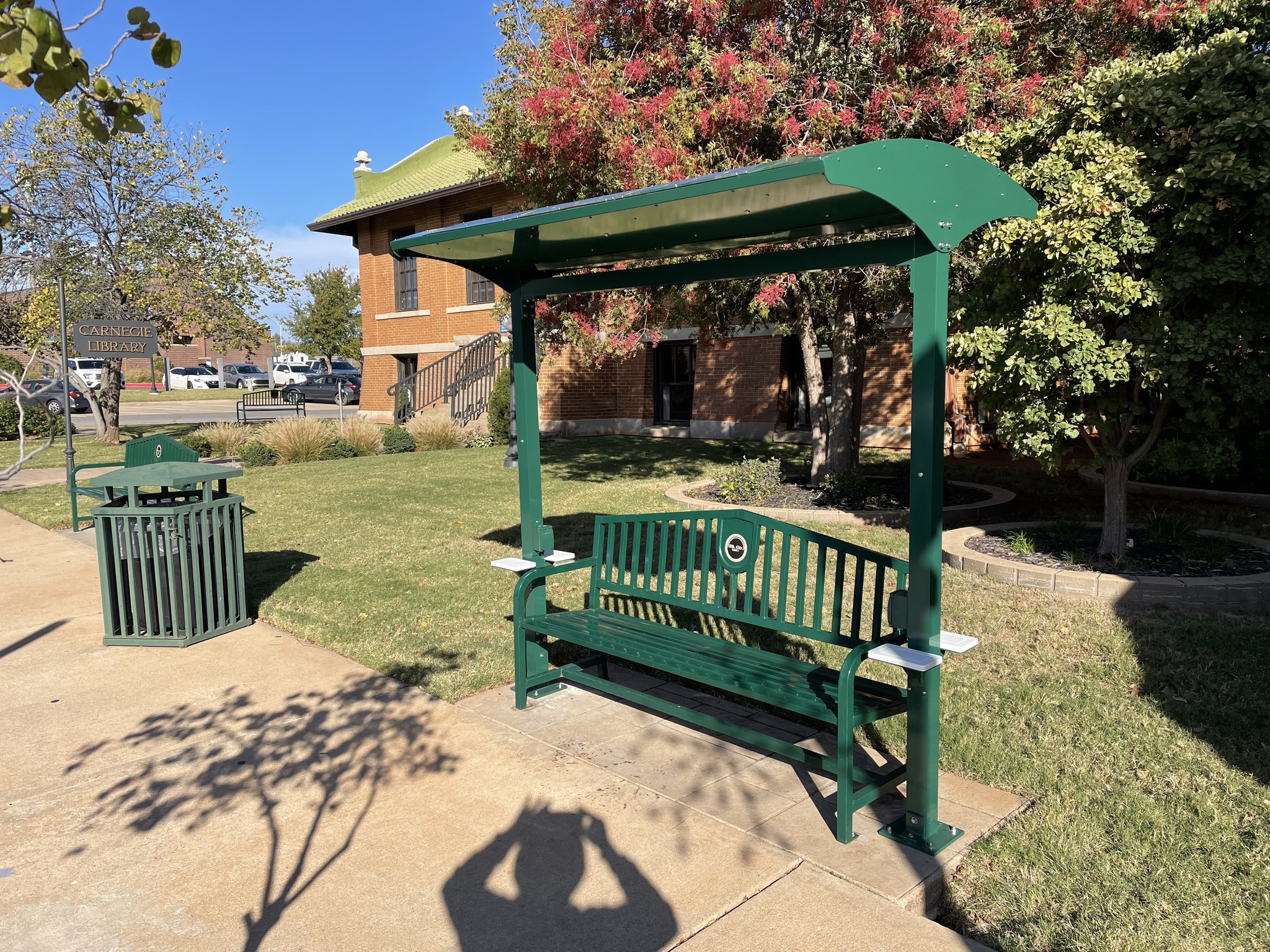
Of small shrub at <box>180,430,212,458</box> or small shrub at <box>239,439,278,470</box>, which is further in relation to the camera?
small shrub at <box>180,430,212,458</box>

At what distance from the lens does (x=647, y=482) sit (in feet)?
43.5

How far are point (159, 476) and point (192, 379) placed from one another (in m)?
54.0

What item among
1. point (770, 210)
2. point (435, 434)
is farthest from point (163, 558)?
point (435, 434)

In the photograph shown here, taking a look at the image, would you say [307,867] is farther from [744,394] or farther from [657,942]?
[744,394]

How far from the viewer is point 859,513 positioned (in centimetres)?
971

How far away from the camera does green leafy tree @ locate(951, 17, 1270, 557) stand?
20.8 ft

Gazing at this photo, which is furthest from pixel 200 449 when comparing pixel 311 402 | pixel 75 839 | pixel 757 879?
pixel 311 402

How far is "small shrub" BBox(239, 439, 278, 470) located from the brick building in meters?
5.04

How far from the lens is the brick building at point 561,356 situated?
18.8m

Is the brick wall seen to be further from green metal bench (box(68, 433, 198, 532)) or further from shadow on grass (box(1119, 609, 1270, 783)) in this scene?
shadow on grass (box(1119, 609, 1270, 783))

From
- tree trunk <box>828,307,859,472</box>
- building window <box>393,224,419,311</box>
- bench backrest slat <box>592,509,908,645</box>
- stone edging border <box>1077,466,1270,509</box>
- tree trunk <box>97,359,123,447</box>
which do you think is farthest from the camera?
building window <box>393,224,419,311</box>

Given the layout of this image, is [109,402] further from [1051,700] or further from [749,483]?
[1051,700]

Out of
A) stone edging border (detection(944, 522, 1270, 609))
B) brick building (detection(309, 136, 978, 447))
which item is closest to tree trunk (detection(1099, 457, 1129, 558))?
stone edging border (detection(944, 522, 1270, 609))

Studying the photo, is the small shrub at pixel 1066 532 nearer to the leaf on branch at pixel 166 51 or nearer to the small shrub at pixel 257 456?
the leaf on branch at pixel 166 51
